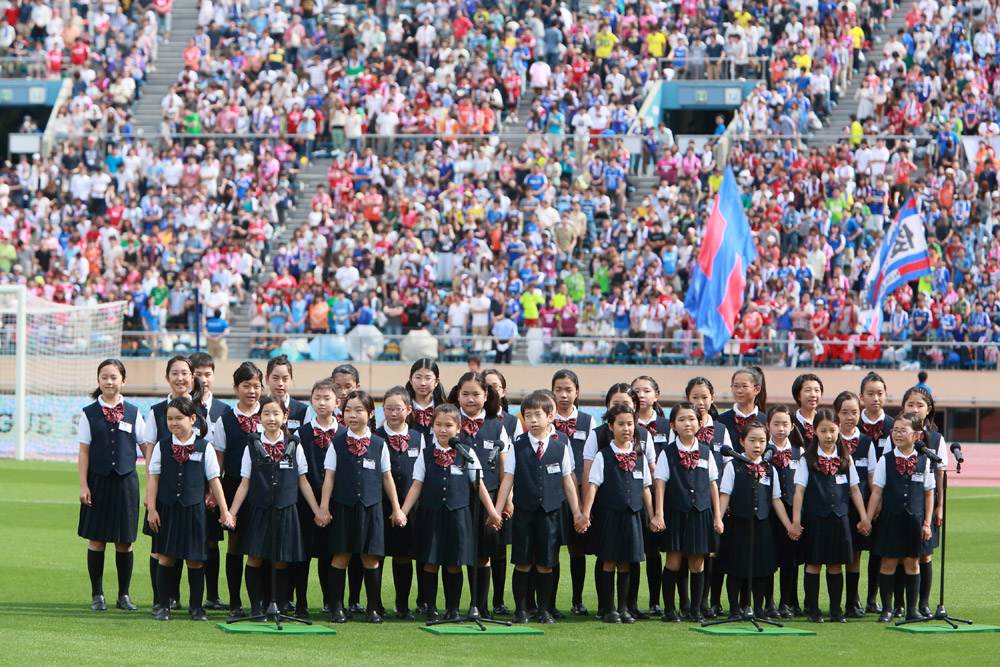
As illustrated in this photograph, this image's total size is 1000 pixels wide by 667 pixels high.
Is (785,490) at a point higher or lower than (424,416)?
lower

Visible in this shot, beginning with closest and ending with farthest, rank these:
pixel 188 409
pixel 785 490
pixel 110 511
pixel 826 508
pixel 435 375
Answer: pixel 188 409
pixel 110 511
pixel 826 508
pixel 785 490
pixel 435 375

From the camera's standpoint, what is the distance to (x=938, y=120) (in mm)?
29016

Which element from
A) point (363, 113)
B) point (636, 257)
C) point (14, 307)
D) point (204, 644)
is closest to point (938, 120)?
point (636, 257)

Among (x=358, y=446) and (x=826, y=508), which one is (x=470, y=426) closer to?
(x=358, y=446)

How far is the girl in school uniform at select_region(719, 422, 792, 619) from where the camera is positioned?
36.4 feet

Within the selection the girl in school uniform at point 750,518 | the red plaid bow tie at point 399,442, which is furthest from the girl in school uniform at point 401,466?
the girl in school uniform at point 750,518

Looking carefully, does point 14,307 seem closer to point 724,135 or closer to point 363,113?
point 363,113

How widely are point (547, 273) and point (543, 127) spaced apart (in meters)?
4.96

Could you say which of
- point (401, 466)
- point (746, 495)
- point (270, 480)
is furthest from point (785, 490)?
point (270, 480)

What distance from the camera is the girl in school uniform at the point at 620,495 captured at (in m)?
10.9

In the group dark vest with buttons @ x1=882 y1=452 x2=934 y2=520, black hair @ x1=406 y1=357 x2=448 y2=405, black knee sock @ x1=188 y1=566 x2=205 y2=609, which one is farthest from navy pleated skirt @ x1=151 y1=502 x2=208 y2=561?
dark vest with buttons @ x1=882 y1=452 x2=934 y2=520

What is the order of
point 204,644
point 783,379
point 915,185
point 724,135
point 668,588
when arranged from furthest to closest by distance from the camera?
point 724,135, point 915,185, point 783,379, point 668,588, point 204,644

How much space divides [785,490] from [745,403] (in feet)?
2.40

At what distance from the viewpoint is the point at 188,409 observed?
10.6 meters
